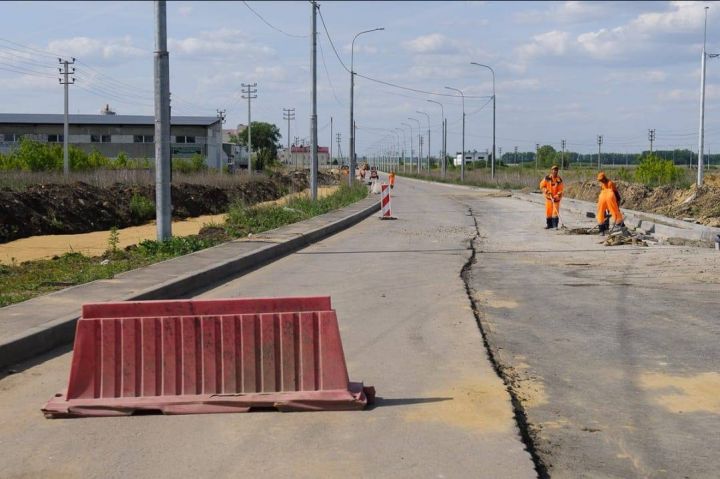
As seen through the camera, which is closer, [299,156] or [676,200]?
[676,200]

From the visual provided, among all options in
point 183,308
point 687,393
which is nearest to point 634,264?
point 687,393

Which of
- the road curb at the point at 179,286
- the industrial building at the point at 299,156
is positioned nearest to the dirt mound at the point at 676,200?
the road curb at the point at 179,286

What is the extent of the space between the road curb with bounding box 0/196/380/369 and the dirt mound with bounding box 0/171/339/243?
884 centimetres

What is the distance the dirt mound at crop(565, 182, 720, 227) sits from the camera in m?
27.0

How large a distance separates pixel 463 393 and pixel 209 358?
193cm

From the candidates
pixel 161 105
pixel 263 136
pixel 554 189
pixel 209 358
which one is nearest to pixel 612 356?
pixel 209 358

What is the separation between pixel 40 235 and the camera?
27.7 m

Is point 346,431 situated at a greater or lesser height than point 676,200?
lesser

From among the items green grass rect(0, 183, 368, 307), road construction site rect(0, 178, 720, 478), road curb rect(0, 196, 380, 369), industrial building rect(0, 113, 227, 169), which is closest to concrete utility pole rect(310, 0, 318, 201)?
green grass rect(0, 183, 368, 307)

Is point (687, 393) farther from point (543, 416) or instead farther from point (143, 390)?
point (143, 390)

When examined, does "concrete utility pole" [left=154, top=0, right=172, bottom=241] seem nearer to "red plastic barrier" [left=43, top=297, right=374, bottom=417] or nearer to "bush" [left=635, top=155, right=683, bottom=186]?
"red plastic barrier" [left=43, top=297, right=374, bottom=417]

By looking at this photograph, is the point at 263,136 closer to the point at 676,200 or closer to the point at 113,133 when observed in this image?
the point at 113,133

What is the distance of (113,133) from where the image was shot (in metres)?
92.7

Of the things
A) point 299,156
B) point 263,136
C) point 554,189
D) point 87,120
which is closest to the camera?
point 554,189
